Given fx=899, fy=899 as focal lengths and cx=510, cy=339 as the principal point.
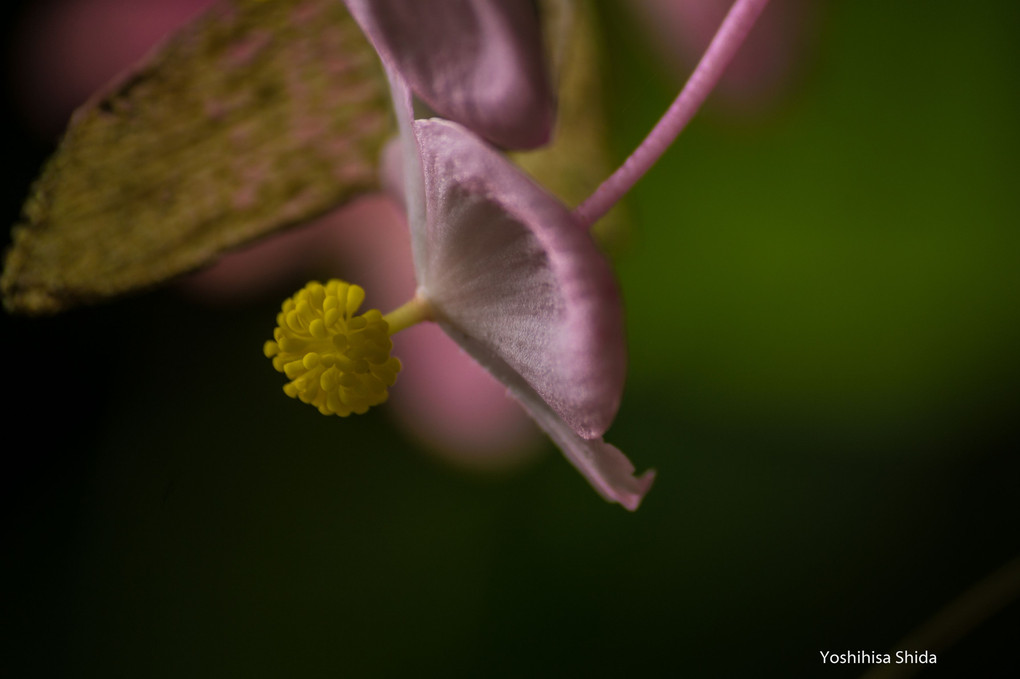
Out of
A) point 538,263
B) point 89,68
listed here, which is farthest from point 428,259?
point 89,68

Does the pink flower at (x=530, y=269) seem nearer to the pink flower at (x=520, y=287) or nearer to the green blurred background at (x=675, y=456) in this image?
the pink flower at (x=520, y=287)

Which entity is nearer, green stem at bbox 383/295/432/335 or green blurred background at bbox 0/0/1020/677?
green stem at bbox 383/295/432/335

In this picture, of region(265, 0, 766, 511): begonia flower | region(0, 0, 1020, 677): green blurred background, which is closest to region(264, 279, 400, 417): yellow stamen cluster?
region(265, 0, 766, 511): begonia flower

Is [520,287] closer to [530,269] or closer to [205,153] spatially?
[530,269]

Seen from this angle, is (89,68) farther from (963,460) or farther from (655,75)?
(963,460)

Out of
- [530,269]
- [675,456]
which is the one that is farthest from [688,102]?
[675,456]

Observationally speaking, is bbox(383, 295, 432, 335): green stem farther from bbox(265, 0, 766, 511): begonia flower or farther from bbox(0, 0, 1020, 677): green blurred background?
bbox(0, 0, 1020, 677): green blurred background
